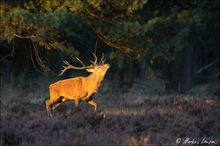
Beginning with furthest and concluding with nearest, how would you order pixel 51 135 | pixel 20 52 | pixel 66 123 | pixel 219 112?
pixel 20 52
pixel 219 112
pixel 66 123
pixel 51 135

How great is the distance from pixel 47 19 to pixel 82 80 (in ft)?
5.80

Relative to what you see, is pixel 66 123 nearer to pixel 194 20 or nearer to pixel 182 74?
pixel 194 20

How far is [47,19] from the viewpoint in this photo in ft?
40.8

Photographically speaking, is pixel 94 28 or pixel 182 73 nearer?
pixel 94 28

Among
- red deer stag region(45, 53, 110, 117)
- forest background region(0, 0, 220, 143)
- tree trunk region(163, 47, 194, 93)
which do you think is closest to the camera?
red deer stag region(45, 53, 110, 117)

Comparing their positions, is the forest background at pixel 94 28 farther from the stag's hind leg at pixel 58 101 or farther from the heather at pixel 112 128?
the heather at pixel 112 128

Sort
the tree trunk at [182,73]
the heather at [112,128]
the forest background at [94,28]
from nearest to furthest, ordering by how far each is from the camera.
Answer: the heather at [112,128], the forest background at [94,28], the tree trunk at [182,73]

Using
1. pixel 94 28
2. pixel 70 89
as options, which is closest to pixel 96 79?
pixel 70 89

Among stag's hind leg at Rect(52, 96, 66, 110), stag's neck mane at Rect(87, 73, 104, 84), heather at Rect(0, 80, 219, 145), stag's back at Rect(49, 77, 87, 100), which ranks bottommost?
heather at Rect(0, 80, 219, 145)

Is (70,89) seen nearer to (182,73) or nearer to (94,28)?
(94,28)

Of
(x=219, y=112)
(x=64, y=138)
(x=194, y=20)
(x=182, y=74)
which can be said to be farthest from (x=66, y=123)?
Answer: (x=182, y=74)

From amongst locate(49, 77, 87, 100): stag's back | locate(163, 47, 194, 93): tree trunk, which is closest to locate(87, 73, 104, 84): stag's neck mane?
locate(49, 77, 87, 100): stag's back

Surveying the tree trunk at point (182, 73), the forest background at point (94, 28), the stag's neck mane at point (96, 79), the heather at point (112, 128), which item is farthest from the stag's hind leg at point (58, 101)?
the tree trunk at point (182, 73)

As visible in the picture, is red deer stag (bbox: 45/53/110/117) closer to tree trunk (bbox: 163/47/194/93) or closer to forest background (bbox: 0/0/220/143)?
forest background (bbox: 0/0/220/143)
